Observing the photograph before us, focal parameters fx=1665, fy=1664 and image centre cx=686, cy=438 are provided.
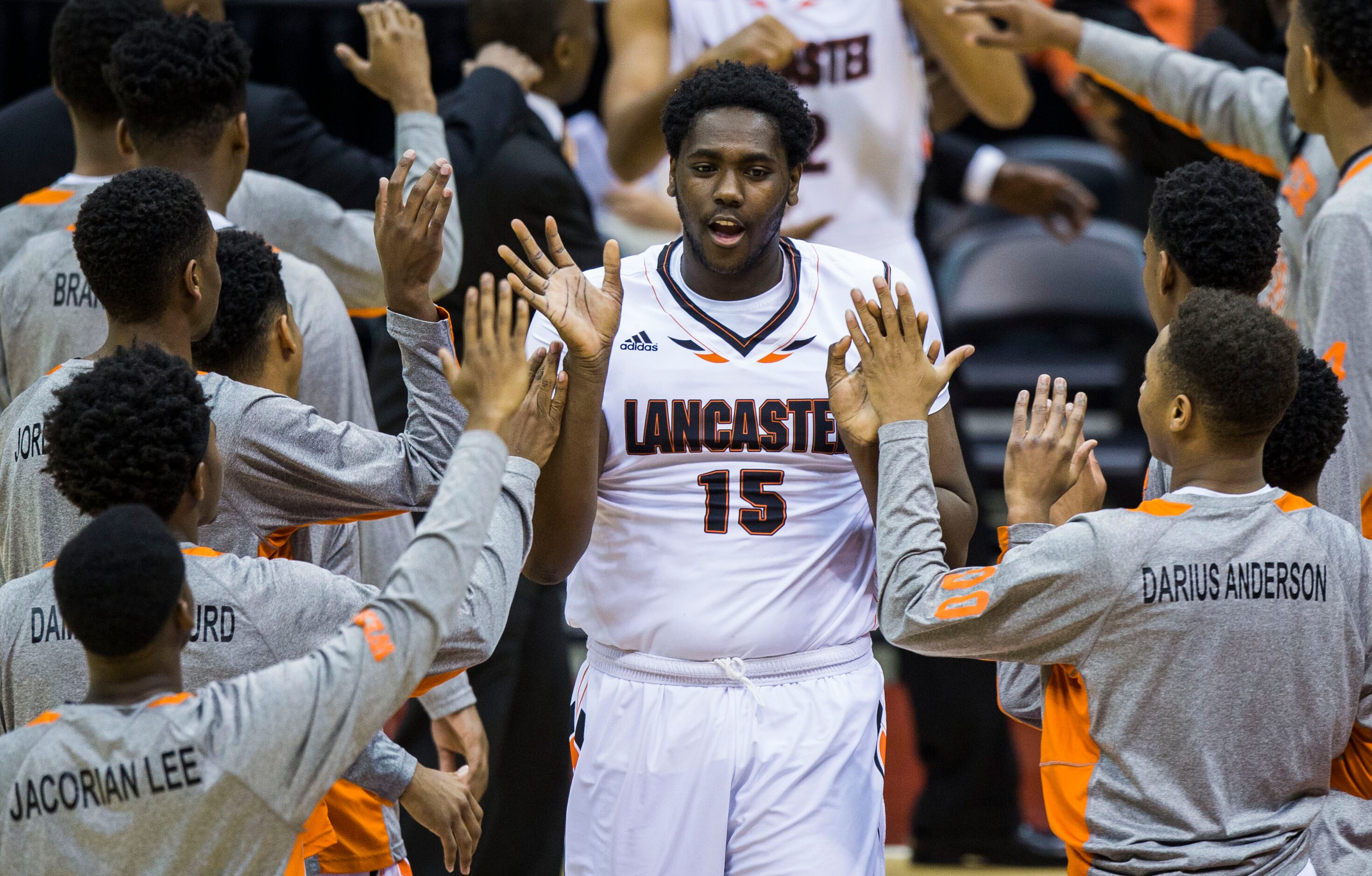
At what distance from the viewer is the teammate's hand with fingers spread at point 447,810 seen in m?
2.91

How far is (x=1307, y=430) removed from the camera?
9.32 feet

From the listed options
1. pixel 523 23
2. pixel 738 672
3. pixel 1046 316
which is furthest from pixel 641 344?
pixel 1046 316

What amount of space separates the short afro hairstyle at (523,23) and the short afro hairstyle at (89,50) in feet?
3.49

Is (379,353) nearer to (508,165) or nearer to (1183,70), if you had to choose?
(508,165)

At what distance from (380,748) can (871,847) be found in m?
0.91

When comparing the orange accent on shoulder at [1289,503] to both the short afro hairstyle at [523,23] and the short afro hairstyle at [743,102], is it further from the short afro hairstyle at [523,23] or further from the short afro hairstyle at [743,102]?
the short afro hairstyle at [523,23]

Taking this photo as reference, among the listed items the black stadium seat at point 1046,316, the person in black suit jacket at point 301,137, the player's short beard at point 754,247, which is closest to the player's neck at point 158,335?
the player's short beard at point 754,247

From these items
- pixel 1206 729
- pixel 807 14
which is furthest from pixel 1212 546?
pixel 807 14

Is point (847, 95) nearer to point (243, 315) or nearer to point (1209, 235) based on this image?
point (1209, 235)

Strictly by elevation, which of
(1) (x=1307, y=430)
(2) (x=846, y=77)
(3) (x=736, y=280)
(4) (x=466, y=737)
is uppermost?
(2) (x=846, y=77)

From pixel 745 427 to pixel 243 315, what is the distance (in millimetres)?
920

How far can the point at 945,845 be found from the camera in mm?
5086

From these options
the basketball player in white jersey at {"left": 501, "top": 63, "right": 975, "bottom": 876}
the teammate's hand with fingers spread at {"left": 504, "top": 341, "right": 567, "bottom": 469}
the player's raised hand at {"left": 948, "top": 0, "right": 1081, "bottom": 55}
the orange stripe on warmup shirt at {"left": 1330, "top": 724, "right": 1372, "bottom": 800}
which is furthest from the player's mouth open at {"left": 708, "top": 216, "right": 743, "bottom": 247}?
the player's raised hand at {"left": 948, "top": 0, "right": 1081, "bottom": 55}

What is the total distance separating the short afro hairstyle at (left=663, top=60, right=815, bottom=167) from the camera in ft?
10.1
